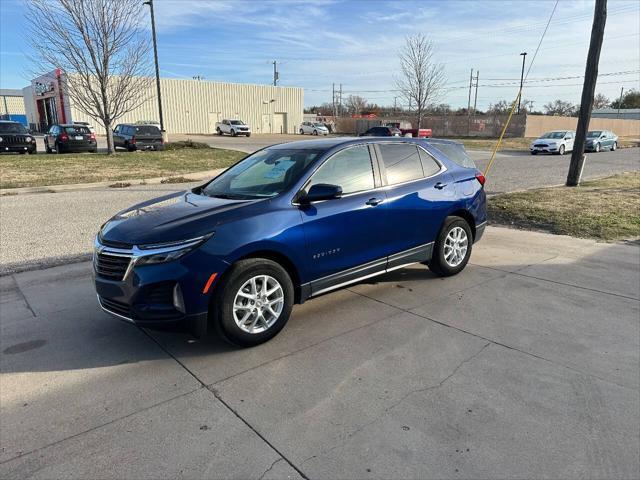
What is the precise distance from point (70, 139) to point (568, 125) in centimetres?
5292

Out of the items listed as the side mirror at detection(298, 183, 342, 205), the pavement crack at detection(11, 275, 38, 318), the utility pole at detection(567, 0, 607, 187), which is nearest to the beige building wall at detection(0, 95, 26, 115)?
the pavement crack at detection(11, 275, 38, 318)

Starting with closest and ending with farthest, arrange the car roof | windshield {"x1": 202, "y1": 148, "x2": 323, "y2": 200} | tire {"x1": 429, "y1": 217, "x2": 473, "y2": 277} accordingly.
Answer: windshield {"x1": 202, "y1": 148, "x2": 323, "y2": 200}, the car roof, tire {"x1": 429, "y1": 217, "x2": 473, "y2": 277}

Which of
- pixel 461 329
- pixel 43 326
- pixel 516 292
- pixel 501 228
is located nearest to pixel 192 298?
pixel 43 326

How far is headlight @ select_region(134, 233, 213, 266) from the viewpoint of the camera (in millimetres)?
3482

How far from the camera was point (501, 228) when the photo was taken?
8.40 metres

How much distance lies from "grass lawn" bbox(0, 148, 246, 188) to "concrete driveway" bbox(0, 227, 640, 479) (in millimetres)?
11495

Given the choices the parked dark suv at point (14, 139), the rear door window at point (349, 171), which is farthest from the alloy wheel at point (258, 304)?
the parked dark suv at point (14, 139)

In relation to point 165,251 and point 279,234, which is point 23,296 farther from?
point 279,234

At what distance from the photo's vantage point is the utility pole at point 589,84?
11891 millimetres

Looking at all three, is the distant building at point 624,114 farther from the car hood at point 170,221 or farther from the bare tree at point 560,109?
the car hood at point 170,221

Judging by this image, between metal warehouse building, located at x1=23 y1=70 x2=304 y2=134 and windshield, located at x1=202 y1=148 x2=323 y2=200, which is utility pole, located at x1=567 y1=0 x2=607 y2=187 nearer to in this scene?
windshield, located at x1=202 y1=148 x2=323 y2=200

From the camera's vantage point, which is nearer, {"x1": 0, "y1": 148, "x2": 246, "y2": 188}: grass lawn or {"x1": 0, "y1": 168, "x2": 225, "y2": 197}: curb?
{"x1": 0, "y1": 168, "x2": 225, "y2": 197}: curb

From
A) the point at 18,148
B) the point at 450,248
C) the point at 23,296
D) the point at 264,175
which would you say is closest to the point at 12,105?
the point at 18,148

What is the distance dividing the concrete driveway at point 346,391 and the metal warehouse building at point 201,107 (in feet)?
166
